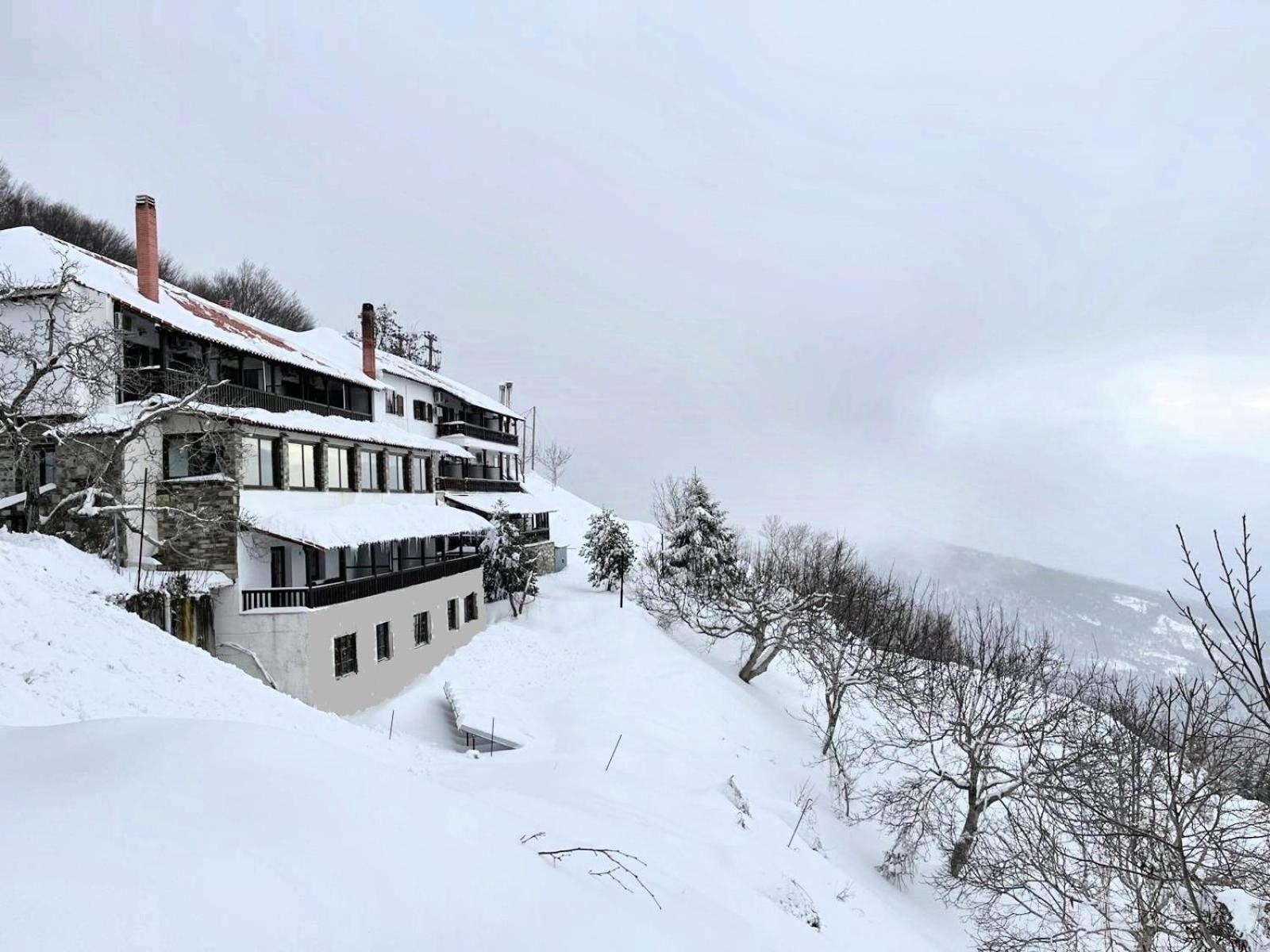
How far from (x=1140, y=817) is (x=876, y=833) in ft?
39.2

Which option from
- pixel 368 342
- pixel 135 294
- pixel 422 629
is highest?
pixel 368 342

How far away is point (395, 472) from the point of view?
27609mm

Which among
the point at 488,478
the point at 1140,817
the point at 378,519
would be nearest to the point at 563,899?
the point at 1140,817

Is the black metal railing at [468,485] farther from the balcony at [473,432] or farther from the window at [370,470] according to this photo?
the window at [370,470]

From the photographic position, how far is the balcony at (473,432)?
38.5 meters

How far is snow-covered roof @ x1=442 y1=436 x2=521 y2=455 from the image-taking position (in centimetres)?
3899

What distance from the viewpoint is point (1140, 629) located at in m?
152

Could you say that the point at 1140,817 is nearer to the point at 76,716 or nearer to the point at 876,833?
the point at 876,833

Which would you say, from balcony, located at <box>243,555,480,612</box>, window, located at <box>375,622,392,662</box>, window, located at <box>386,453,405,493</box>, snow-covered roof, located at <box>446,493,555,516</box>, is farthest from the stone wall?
window, located at <box>375,622,392,662</box>

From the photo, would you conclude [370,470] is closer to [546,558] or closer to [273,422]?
[273,422]

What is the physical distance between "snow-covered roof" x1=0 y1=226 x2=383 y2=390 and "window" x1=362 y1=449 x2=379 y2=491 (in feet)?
11.5

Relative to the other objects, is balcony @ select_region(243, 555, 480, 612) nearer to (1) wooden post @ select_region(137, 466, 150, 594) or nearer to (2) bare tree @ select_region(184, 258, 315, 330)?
(1) wooden post @ select_region(137, 466, 150, 594)

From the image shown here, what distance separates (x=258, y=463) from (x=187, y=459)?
6.03ft

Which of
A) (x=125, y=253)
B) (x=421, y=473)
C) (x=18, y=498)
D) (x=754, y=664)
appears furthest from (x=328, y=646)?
(x=125, y=253)
